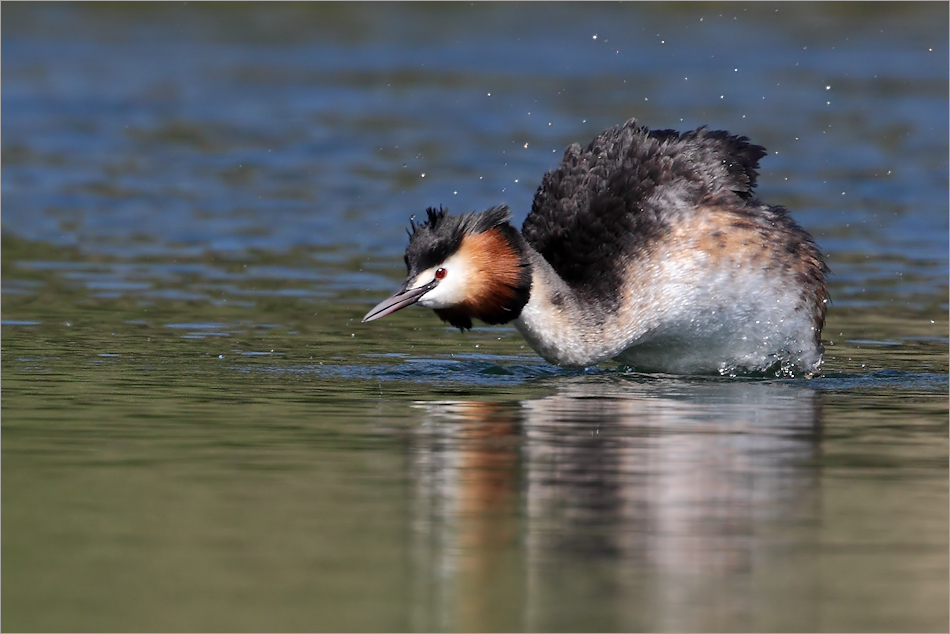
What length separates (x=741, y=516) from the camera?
25.3ft

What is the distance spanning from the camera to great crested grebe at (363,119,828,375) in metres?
11.4

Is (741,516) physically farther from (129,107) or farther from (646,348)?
(129,107)

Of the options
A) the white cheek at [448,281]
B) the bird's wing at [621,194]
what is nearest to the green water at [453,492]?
the white cheek at [448,281]

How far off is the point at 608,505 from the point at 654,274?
3829mm

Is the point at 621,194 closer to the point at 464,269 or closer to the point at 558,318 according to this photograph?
the point at 558,318

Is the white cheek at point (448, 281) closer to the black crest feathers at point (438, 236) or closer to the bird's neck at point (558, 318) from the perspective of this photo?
the black crest feathers at point (438, 236)

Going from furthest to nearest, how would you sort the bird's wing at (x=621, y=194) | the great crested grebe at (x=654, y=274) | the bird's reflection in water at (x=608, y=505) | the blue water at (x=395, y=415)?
the bird's wing at (x=621, y=194) → the great crested grebe at (x=654, y=274) → the blue water at (x=395, y=415) → the bird's reflection in water at (x=608, y=505)

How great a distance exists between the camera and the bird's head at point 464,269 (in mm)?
10875

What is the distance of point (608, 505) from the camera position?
25.8ft

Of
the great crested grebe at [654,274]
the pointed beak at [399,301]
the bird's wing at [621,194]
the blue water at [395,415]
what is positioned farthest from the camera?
the bird's wing at [621,194]

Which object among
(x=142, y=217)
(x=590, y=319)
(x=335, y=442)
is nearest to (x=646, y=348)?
(x=590, y=319)

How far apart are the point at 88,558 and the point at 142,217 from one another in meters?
13.3

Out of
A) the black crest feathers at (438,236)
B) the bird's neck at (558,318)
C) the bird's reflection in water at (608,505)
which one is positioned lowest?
the bird's reflection in water at (608,505)

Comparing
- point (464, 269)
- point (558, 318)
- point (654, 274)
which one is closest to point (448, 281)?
point (464, 269)
